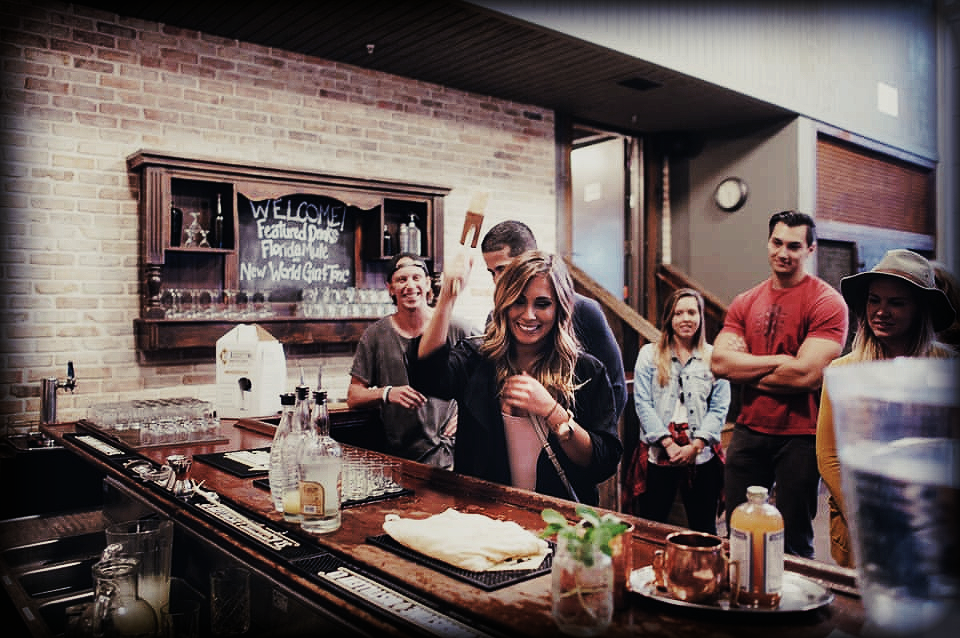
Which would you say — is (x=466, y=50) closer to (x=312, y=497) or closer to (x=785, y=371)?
(x=785, y=371)

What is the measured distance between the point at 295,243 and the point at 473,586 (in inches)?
154

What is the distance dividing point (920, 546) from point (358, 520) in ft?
4.47

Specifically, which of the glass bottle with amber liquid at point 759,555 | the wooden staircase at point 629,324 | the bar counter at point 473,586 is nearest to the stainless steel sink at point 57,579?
the bar counter at point 473,586

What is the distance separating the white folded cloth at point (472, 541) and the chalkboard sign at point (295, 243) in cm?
347

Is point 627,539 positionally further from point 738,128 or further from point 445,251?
point 738,128

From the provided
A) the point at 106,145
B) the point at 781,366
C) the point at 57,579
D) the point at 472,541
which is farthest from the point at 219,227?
the point at 472,541

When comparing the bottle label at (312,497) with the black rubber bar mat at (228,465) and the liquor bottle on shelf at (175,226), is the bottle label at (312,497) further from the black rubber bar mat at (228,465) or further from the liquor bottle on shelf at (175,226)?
the liquor bottle on shelf at (175,226)

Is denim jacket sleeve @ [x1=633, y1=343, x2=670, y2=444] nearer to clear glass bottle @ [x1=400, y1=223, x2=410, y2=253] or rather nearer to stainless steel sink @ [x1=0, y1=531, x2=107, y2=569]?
clear glass bottle @ [x1=400, y1=223, x2=410, y2=253]

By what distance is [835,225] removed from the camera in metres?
6.85

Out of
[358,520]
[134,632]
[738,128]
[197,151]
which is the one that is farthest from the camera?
[738,128]

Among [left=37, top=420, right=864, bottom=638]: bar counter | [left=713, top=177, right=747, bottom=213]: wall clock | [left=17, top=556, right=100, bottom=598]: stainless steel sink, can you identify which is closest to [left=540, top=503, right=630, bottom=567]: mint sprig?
[left=37, top=420, right=864, bottom=638]: bar counter

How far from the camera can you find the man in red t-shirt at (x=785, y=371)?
3.10 metres

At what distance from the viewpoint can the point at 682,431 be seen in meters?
3.75

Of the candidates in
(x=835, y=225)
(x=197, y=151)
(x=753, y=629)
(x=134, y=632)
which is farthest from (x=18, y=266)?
(x=835, y=225)
